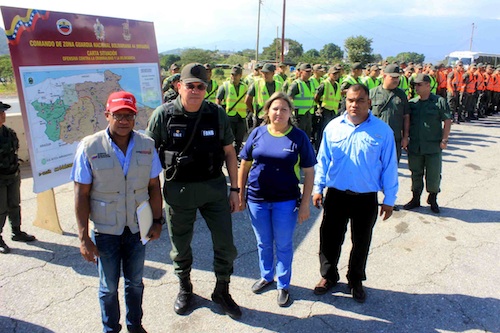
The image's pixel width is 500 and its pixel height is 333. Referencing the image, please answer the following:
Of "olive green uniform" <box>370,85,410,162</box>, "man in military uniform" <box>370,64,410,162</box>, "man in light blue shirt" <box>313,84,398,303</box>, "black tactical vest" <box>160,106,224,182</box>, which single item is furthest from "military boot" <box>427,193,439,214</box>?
"black tactical vest" <box>160,106,224,182</box>

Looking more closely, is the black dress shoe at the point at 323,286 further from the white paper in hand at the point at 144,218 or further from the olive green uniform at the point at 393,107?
the olive green uniform at the point at 393,107

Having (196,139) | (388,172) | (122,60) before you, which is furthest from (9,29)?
(388,172)

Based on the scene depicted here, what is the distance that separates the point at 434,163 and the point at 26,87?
518 centimetres

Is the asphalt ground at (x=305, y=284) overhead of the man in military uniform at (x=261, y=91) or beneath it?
beneath

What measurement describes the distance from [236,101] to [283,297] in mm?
4907

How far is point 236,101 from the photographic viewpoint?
7348 millimetres

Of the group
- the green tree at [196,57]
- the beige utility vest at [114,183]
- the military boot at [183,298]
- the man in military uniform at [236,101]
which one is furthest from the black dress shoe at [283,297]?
the green tree at [196,57]

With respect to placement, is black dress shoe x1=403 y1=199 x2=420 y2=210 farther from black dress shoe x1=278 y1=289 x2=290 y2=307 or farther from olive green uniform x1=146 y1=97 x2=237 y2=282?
olive green uniform x1=146 y1=97 x2=237 y2=282

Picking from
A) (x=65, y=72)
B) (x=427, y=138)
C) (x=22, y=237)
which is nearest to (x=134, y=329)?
(x=22, y=237)

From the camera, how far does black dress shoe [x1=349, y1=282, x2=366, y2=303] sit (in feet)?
10.6

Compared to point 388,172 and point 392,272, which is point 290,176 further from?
point 392,272

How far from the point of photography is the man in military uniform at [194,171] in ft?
8.95

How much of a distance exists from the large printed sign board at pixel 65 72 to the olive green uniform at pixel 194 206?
1.60 meters

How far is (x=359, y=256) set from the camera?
126 inches
